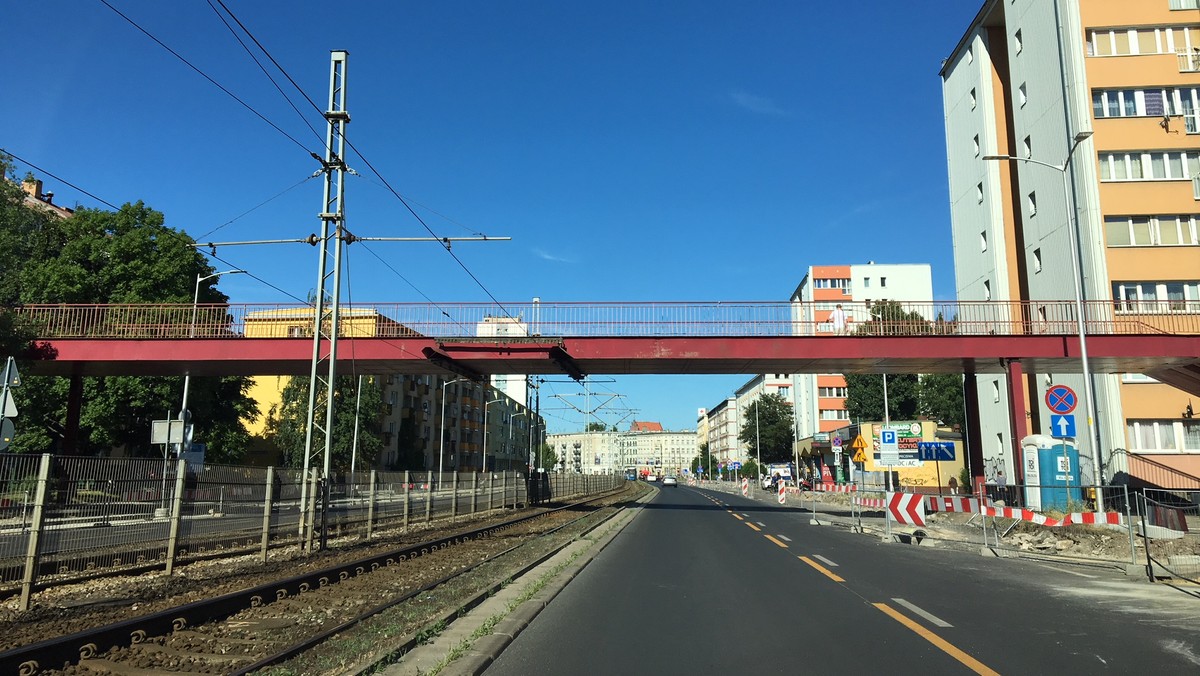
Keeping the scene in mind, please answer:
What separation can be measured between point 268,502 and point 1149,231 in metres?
36.1

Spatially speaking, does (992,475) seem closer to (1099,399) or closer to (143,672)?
(1099,399)

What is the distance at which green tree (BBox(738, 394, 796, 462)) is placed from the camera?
97.9 meters

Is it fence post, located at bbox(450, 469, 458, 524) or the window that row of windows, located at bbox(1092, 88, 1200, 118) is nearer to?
the window

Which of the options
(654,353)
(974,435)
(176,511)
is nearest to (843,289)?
(974,435)

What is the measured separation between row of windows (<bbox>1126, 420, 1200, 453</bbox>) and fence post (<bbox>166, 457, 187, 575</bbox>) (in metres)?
34.9

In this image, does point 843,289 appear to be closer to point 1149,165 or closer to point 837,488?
point 837,488

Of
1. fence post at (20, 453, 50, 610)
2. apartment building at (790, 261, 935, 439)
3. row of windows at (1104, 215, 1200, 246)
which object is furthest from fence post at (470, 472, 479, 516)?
apartment building at (790, 261, 935, 439)

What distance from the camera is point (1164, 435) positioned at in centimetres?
3306

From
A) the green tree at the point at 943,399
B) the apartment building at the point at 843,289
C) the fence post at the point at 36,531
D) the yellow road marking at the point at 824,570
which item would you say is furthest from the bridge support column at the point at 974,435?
the apartment building at the point at 843,289

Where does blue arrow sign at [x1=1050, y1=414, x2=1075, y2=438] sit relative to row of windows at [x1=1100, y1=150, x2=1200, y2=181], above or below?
below

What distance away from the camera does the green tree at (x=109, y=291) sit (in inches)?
1462

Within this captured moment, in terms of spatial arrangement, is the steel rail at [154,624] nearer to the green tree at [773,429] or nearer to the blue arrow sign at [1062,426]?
the blue arrow sign at [1062,426]

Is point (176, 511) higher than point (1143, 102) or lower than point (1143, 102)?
lower

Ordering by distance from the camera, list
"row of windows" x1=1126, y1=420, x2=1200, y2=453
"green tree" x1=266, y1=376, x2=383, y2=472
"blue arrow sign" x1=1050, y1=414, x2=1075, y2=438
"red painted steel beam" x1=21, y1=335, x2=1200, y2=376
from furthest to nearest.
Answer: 1. "green tree" x1=266, y1=376, x2=383, y2=472
2. "row of windows" x1=1126, y1=420, x2=1200, y2=453
3. "red painted steel beam" x1=21, y1=335, x2=1200, y2=376
4. "blue arrow sign" x1=1050, y1=414, x2=1075, y2=438
